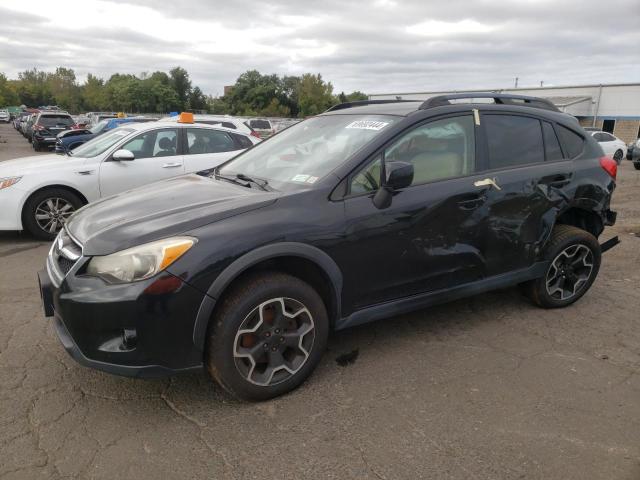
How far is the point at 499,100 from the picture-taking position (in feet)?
13.3

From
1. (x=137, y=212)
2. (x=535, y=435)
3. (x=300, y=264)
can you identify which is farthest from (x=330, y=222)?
(x=535, y=435)

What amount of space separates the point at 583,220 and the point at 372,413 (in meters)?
2.91

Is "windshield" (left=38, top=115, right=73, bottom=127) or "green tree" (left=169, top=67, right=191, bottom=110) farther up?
"green tree" (left=169, top=67, right=191, bottom=110)

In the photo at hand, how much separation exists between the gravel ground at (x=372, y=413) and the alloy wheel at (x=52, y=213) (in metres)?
2.74

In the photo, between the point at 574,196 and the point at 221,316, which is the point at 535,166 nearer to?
the point at 574,196

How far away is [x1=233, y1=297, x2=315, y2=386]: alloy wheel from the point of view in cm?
277

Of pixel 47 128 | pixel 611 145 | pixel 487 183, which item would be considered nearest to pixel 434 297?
pixel 487 183

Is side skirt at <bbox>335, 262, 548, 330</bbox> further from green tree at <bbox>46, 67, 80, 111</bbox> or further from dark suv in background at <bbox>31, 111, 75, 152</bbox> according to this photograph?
green tree at <bbox>46, 67, 80, 111</bbox>

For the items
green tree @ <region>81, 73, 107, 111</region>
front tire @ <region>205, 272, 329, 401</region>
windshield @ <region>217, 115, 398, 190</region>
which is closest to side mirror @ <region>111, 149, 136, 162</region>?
windshield @ <region>217, 115, 398, 190</region>

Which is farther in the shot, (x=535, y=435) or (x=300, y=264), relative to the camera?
(x=300, y=264)

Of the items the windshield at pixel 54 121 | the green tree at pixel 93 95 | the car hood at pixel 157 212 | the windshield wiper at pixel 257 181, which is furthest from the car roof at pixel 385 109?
the green tree at pixel 93 95

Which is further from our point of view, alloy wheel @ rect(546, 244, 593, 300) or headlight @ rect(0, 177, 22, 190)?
headlight @ rect(0, 177, 22, 190)

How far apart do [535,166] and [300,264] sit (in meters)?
2.22

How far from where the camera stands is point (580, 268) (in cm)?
440
